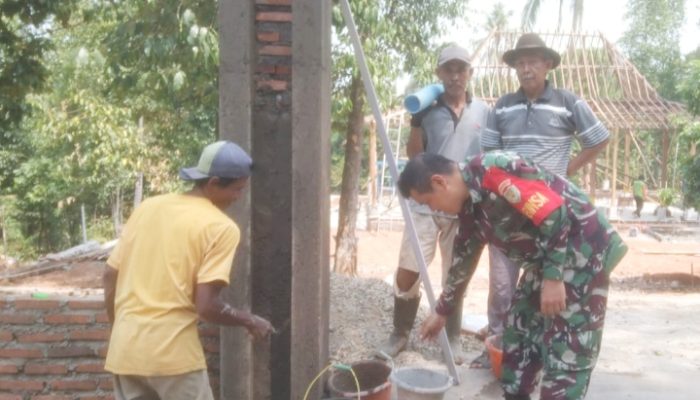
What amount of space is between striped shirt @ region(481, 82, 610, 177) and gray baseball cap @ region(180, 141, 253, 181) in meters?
1.79

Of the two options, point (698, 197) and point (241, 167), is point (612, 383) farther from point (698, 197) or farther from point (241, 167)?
point (698, 197)

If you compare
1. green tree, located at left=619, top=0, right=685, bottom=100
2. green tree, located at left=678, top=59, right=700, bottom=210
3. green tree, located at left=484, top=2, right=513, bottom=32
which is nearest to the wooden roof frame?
green tree, located at left=678, top=59, right=700, bottom=210

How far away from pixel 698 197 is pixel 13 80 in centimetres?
1243

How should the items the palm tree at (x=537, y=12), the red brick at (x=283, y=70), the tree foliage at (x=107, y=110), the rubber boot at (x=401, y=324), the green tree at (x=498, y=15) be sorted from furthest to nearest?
the green tree at (x=498, y=15) → the palm tree at (x=537, y=12) → the tree foliage at (x=107, y=110) → the rubber boot at (x=401, y=324) → the red brick at (x=283, y=70)

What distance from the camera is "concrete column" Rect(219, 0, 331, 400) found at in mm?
3424

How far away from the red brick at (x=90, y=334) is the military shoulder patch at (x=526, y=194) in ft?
7.77

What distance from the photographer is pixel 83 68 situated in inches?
510

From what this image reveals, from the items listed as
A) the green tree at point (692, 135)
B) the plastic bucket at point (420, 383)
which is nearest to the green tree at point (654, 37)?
the green tree at point (692, 135)

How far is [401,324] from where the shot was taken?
4.18 m

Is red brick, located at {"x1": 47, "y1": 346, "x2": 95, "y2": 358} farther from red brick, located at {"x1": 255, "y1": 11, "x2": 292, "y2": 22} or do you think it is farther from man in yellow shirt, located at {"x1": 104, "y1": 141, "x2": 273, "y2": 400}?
A: red brick, located at {"x1": 255, "y1": 11, "x2": 292, "y2": 22}

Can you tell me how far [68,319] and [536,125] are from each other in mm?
2872

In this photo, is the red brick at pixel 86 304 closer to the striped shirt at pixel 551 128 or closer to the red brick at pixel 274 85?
the red brick at pixel 274 85

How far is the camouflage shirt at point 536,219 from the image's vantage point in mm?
2479

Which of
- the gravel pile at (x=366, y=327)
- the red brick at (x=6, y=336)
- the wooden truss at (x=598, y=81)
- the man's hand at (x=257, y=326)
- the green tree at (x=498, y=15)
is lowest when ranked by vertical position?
the gravel pile at (x=366, y=327)
